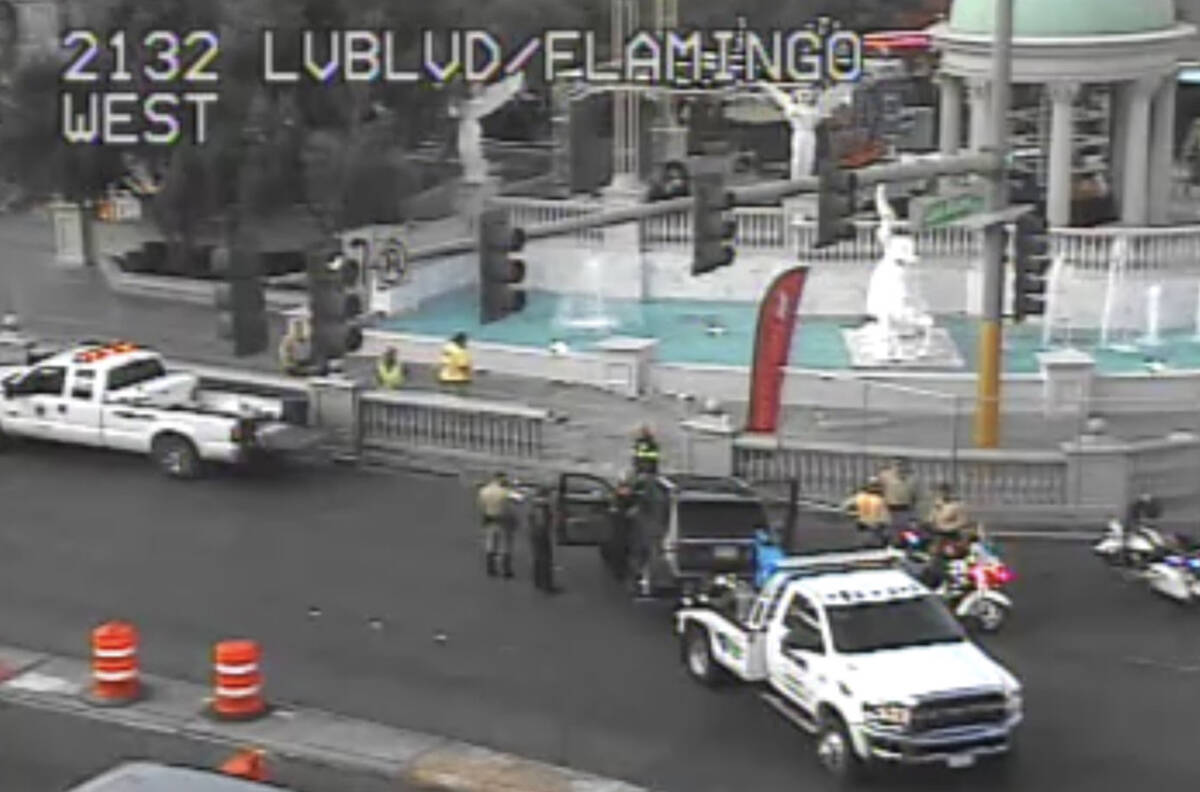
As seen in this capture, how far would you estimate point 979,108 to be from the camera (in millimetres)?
39000

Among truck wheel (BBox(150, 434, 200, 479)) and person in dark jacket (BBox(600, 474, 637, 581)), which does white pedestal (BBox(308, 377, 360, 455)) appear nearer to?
truck wheel (BBox(150, 434, 200, 479))

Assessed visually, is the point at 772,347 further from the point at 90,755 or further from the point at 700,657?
the point at 90,755

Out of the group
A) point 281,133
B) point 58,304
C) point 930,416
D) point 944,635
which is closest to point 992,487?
point 930,416

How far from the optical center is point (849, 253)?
38750 millimetres

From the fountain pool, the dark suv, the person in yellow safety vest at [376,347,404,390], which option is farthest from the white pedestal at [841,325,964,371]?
the dark suv

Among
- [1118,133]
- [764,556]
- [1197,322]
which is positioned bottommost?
[764,556]

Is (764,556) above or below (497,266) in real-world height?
below

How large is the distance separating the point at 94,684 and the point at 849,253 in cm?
2013

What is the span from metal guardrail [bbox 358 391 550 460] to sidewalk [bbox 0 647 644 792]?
8.83 metres

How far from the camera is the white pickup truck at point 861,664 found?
62.4 ft

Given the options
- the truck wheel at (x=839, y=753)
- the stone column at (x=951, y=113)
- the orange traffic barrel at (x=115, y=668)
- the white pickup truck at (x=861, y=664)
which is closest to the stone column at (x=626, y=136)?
the stone column at (x=951, y=113)

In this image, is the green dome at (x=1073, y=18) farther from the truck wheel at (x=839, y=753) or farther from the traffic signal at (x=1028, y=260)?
the truck wheel at (x=839, y=753)

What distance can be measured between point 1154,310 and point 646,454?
42.6 ft

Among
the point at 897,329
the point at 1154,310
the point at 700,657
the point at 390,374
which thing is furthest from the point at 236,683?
the point at 1154,310
